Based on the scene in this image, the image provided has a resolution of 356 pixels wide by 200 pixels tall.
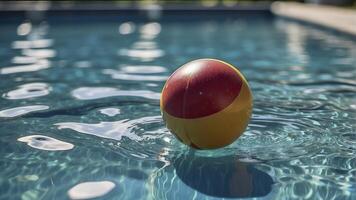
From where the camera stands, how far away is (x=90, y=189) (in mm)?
3494

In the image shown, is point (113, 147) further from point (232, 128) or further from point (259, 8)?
point (259, 8)

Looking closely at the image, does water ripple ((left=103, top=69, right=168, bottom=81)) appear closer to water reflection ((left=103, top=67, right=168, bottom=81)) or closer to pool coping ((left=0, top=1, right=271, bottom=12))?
water reflection ((left=103, top=67, right=168, bottom=81))

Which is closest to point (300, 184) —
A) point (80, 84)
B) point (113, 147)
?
point (113, 147)

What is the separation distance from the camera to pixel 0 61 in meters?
8.94

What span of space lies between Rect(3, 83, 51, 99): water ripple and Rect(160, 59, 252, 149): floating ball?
113 inches

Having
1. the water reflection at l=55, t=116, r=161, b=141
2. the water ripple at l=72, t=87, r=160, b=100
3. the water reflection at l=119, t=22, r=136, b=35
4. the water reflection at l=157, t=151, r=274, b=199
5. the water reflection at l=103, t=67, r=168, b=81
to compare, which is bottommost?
the water reflection at l=119, t=22, r=136, b=35

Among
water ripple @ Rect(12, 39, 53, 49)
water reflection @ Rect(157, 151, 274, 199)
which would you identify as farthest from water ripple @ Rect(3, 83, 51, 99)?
water ripple @ Rect(12, 39, 53, 49)

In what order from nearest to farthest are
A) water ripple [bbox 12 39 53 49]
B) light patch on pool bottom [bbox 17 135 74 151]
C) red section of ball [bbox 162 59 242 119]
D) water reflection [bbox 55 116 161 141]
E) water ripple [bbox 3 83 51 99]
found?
red section of ball [bbox 162 59 242 119]
light patch on pool bottom [bbox 17 135 74 151]
water reflection [bbox 55 116 161 141]
water ripple [bbox 3 83 51 99]
water ripple [bbox 12 39 53 49]

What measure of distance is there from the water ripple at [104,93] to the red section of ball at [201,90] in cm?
234

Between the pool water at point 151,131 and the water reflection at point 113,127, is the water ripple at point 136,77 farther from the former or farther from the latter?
the water reflection at point 113,127

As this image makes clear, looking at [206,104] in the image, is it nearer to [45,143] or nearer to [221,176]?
[221,176]

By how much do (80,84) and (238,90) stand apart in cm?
371

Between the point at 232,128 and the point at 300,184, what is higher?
A: the point at 232,128

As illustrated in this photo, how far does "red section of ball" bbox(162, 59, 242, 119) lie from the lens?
12.2ft
